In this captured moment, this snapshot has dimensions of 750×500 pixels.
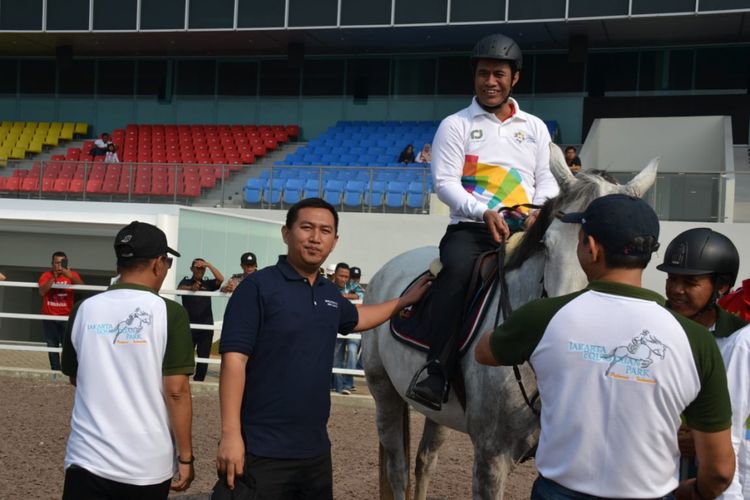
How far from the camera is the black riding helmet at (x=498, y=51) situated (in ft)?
16.3

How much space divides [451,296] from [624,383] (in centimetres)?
228

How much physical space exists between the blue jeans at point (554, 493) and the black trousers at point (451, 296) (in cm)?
193

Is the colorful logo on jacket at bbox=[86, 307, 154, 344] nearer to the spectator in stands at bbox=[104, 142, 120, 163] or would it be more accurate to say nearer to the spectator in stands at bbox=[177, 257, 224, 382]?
the spectator in stands at bbox=[177, 257, 224, 382]

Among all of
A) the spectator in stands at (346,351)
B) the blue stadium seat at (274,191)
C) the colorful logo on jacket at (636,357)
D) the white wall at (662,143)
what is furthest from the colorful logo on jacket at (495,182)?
the white wall at (662,143)

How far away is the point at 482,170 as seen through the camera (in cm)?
509

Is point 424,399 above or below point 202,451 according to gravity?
above

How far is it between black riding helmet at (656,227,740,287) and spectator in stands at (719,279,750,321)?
23 cm

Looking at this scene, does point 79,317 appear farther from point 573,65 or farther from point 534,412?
point 573,65

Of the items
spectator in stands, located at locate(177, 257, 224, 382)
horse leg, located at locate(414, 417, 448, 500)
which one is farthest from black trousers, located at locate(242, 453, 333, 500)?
spectator in stands, located at locate(177, 257, 224, 382)

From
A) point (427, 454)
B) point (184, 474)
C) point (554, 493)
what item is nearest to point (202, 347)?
point (427, 454)

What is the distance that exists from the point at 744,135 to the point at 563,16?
22.0 ft

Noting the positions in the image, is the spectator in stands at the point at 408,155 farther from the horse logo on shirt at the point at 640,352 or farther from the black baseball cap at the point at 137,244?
Result: the horse logo on shirt at the point at 640,352

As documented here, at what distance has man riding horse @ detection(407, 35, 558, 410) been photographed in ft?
15.9

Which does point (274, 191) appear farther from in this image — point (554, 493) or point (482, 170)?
point (554, 493)
